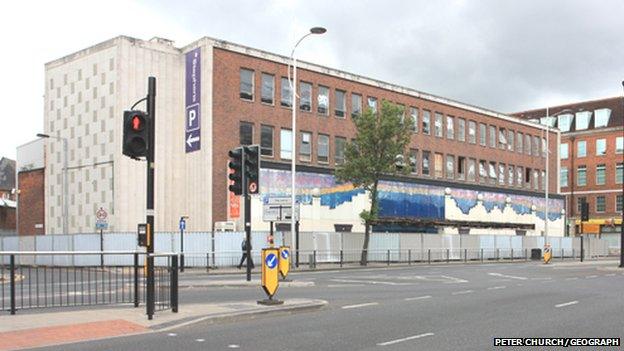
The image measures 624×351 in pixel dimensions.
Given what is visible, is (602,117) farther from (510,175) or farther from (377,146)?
(377,146)

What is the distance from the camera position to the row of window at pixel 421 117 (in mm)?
41847

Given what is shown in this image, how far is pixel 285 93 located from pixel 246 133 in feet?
14.4

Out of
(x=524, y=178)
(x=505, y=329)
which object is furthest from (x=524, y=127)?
(x=505, y=329)

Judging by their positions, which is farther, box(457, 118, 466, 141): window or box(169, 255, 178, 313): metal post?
box(457, 118, 466, 141): window

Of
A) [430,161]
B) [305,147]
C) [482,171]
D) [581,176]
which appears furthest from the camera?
[581,176]

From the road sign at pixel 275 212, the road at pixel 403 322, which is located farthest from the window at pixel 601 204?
the road at pixel 403 322

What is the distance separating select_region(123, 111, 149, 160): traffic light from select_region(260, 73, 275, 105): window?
3037cm

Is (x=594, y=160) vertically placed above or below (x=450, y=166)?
above

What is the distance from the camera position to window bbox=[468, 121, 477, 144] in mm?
58562

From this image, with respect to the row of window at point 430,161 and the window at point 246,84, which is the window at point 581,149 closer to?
the row of window at point 430,161

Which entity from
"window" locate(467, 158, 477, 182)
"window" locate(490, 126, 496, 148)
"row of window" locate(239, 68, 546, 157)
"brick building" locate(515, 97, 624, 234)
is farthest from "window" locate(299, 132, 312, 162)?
"brick building" locate(515, 97, 624, 234)

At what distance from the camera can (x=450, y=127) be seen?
186 feet

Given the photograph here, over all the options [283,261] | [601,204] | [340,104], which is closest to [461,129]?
[340,104]

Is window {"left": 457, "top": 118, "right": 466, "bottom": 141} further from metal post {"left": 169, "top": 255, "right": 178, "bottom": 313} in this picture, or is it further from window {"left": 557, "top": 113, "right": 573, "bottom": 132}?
metal post {"left": 169, "top": 255, "right": 178, "bottom": 313}
